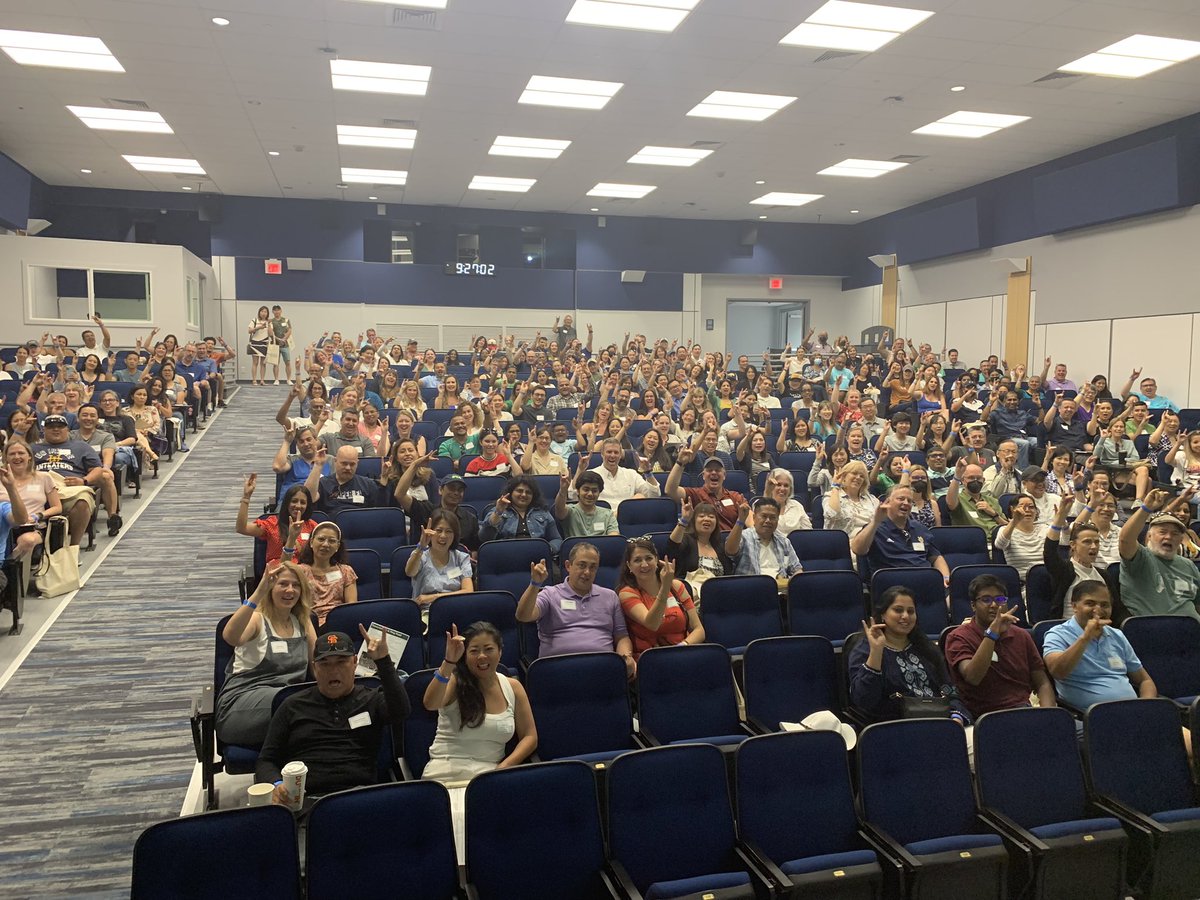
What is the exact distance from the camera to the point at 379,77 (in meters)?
9.24

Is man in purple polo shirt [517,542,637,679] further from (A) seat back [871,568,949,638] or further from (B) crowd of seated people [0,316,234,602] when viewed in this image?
(B) crowd of seated people [0,316,234,602]

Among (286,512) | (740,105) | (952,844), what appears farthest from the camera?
(740,105)

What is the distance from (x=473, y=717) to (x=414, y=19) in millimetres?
6552

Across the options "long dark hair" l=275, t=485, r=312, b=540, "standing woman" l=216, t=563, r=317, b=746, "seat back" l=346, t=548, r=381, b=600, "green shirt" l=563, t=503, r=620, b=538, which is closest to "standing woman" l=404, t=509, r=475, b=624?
"seat back" l=346, t=548, r=381, b=600

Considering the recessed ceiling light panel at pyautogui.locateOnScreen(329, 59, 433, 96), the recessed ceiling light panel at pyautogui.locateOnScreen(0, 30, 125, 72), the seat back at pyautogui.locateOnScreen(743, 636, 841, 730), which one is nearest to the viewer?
the seat back at pyautogui.locateOnScreen(743, 636, 841, 730)

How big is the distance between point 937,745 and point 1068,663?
1.16 meters

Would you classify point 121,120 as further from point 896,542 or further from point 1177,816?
point 1177,816

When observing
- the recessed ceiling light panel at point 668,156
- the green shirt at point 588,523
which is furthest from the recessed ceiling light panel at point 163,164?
the green shirt at point 588,523

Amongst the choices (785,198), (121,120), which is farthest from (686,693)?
(785,198)

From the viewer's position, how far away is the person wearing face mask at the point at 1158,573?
189 inches

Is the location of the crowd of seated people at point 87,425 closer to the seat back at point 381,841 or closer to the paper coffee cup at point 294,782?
the paper coffee cup at point 294,782

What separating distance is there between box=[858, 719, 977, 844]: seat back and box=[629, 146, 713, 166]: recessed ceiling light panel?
34.7 ft

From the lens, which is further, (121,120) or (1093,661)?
(121,120)

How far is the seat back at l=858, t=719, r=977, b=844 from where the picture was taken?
Answer: 10.2ft
